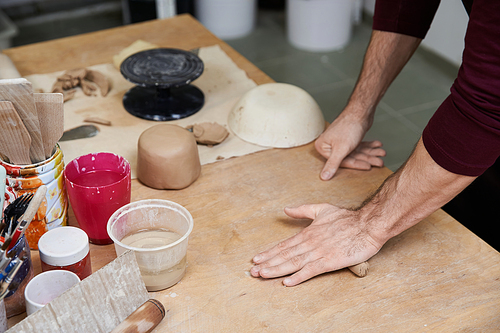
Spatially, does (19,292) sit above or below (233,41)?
above

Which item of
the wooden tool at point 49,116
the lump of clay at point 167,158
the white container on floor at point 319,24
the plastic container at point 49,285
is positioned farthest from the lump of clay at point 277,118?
the white container on floor at point 319,24

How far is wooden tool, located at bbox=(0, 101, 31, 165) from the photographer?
0.78 metres

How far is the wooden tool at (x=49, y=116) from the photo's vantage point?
2.70 feet

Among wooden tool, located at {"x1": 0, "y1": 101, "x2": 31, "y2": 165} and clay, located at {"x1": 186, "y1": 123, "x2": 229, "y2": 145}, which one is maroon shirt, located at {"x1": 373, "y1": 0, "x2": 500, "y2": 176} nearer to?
clay, located at {"x1": 186, "y1": 123, "x2": 229, "y2": 145}

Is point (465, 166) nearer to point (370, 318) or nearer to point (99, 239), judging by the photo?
point (370, 318)

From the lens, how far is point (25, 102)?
2.58ft

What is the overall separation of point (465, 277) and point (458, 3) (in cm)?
277

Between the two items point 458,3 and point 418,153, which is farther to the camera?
point 458,3

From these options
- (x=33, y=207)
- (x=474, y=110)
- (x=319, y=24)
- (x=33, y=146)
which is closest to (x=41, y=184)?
(x=33, y=146)

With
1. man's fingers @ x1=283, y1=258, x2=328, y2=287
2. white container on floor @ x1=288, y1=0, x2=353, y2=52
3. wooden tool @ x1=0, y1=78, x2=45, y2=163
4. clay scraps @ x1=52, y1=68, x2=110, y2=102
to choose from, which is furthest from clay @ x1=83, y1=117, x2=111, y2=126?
white container on floor @ x1=288, y1=0, x2=353, y2=52

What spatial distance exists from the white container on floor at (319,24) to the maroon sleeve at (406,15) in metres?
2.24

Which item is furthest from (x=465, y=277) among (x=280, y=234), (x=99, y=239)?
(x=99, y=239)

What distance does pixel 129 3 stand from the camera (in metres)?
3.32

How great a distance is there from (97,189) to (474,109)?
71 cm
